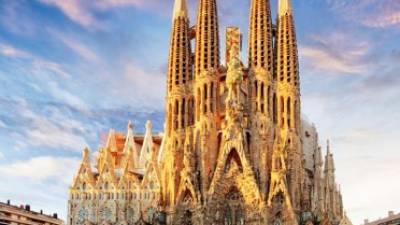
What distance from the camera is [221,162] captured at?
70750 mm

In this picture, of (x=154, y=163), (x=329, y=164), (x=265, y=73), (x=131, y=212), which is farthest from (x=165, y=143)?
(x=329, y=164)

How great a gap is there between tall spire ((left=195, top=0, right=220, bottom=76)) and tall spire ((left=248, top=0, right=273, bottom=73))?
4.24 metres

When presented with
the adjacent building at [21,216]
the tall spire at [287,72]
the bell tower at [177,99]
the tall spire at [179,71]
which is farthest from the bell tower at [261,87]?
the adjacent building at [21,216]

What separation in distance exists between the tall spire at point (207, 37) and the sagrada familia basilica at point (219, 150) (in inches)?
4.8

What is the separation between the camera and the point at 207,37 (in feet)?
255

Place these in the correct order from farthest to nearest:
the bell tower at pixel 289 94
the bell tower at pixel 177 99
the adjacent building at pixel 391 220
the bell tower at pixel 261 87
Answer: the adjacent building at pixel 391 220 < the bell tower at pixel 177 99 < the bell tower at pixel 261 87 < the bell tower at pixel 289 94

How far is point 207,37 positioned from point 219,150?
45.7 ft

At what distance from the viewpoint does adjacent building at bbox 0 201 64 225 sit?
88375mm

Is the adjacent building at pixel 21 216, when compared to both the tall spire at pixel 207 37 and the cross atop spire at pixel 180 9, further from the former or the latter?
Result: the cross atop spire at pixel 180 9

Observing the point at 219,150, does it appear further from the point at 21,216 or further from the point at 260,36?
the point at 21,216

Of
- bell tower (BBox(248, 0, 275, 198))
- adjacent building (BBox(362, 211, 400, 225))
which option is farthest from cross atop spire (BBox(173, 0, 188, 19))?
adjacent building (BBox(362, 211, 400, 225))

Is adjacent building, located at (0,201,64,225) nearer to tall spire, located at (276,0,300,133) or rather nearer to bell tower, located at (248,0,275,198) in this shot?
bell tower, located at (248,0,275,198)

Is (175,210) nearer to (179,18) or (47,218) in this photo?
(179,18)

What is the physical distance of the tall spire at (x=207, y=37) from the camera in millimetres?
76938
